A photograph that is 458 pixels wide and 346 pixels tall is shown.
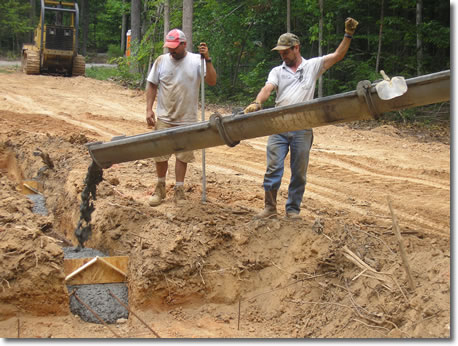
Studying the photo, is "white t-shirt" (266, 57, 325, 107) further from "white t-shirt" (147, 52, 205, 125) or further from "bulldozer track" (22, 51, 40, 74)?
"bulldozer track" (22, 51, 40, 74)

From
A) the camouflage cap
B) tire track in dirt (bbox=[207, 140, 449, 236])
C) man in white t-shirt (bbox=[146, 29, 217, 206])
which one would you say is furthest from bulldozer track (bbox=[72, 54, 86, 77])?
the camouflage cap

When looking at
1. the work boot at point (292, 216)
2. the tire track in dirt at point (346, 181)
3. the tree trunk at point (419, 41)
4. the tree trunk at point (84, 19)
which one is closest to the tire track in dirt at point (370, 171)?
the tire track in dirt at point (346, 181)

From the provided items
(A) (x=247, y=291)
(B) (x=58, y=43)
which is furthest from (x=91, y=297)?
(B) (x=58, y=43)

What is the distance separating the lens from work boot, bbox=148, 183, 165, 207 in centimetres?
694

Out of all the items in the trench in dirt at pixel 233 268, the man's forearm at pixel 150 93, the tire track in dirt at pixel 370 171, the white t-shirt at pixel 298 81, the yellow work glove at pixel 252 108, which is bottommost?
the trench in dirt at pixel 233 268

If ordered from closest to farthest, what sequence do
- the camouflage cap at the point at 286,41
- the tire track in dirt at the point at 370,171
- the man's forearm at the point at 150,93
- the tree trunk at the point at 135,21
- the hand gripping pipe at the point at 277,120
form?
the hand gripping pipe at the point at 277,120, the camouflage cap at the point at 286,41, the man's forearm at the point at 150,93, the tire track in dirt at the point at 370,171, the tree trunk at the point at 135,21

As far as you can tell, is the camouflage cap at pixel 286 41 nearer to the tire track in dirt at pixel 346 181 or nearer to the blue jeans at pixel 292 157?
the blue jeans at pixel 292 157

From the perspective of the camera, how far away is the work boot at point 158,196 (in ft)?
22.8

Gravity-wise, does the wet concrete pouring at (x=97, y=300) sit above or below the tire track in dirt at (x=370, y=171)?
below

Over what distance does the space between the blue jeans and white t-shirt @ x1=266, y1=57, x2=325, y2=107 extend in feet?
1.19

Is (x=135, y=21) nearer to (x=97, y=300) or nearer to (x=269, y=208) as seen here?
(x=269, y=208)

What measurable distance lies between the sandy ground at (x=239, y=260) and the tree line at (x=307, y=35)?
773 cm

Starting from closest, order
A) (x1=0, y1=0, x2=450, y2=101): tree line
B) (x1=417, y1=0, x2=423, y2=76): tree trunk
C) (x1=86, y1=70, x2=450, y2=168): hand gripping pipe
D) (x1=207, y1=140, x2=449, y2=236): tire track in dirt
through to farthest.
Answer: (x1=86, y1=70, x2=450, y2=168): hand gripping pipe → (x1=207, y1=140, x2=449, y2=236): tire track in dirt → (x1=417, y1=0, x2=423, y2=76): tree trunk → (x1=0, y1=0, x2=450, y2=101): tree line

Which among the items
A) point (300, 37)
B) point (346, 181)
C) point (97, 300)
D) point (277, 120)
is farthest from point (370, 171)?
point (300, 37)
